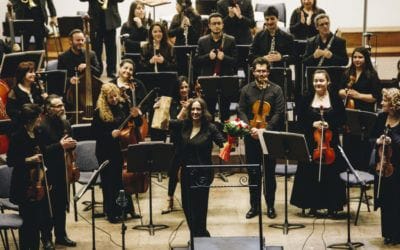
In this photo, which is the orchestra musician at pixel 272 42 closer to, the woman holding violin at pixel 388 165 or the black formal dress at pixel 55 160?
the woman holding violin at pixel 388 165

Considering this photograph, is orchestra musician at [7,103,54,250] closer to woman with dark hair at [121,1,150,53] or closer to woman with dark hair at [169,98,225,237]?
woman with dark hair at [169,98,225,237]

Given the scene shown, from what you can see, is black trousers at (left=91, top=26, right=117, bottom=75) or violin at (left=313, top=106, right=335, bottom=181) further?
black trousers at (left=91, top=26, right=117, bottom=75)

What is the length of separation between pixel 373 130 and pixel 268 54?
2211 mm

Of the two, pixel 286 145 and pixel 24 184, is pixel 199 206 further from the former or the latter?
pixel 24 184

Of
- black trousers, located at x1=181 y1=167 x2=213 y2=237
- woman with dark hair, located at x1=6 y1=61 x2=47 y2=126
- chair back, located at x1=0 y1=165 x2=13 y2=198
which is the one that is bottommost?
black trousers, located at x1=181 y1=167 x2=213 y2=237

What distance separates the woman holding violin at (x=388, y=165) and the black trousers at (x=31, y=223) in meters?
3.09

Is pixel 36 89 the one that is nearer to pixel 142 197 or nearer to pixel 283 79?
pixel 142 197

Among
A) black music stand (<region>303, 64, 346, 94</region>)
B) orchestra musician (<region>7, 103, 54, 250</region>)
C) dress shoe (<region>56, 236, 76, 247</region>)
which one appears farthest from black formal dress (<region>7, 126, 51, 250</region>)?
black music stand (<region>303, 64, 346, 94</region>)

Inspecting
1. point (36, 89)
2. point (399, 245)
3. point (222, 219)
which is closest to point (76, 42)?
point (36, 89)

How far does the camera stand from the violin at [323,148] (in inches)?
336

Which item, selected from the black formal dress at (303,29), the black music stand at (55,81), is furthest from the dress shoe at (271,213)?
the black formal dress at (303,29)

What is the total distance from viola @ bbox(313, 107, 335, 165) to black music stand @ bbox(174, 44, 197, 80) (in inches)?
90.9

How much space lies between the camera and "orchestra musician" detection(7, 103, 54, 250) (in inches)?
289

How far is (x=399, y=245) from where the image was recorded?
8.22 m
